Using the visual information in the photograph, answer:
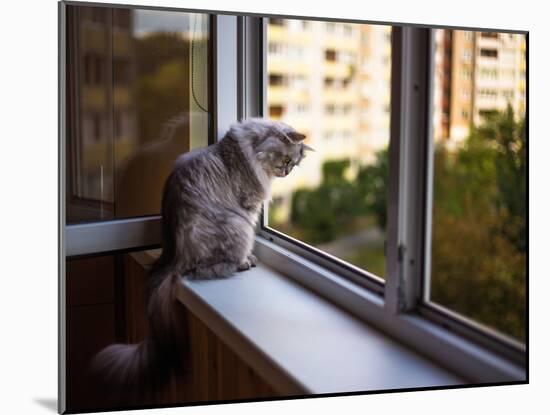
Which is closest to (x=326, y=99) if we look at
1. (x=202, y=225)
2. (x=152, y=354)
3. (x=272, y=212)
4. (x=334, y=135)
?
(x=334, y=135)

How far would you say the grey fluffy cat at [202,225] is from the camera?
6.15 ft

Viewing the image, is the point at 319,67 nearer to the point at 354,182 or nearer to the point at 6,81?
the point at 354,182

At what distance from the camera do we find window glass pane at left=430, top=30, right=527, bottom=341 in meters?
1.95

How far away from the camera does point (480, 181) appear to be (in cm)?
198

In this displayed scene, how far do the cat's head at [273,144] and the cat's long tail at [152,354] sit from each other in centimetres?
37

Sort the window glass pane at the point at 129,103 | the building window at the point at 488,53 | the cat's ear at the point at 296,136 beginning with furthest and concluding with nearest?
1. the building window at the point at 488,53
2. the cat's ear at the point at 296,136
3. the window glass pane at the point at 129,103

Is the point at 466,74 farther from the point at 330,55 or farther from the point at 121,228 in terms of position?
the point at 121,228

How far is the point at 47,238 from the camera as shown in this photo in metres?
1.87

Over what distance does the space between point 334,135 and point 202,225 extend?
409 mm

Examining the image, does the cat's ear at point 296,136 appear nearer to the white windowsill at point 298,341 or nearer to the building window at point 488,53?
the white windowsill at point 298,341

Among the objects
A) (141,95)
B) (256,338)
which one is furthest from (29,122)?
(256,338)

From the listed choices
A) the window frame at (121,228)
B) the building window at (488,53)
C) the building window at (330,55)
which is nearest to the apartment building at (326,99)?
the building window at (330,55)

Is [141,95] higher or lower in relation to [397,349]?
higher
